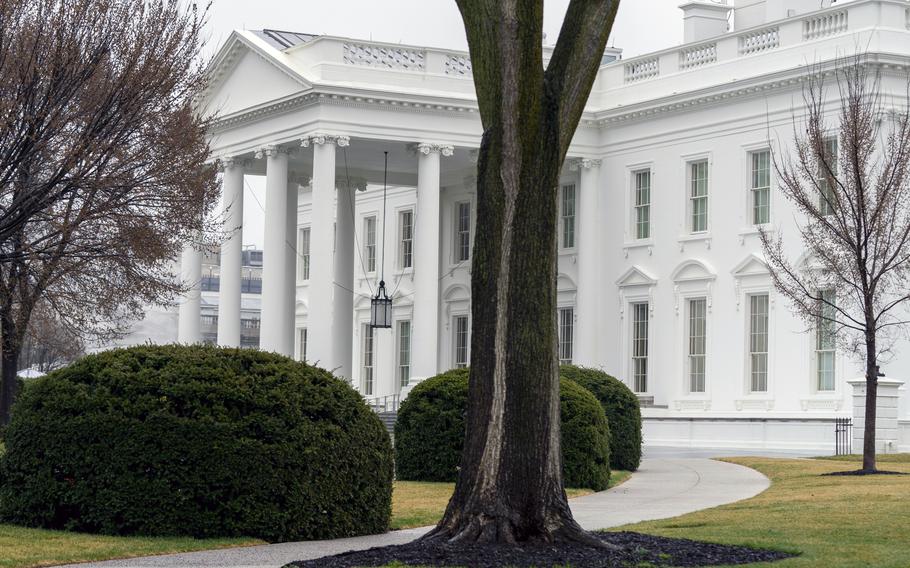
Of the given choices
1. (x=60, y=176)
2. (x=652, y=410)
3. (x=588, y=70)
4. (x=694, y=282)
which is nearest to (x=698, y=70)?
(x=694, y=282)

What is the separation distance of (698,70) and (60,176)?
27.7 m

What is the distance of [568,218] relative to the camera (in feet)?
167

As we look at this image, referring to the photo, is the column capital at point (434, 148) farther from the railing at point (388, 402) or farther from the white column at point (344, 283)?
the railing at point (388, 402)

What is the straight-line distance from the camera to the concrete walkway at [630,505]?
43.6 ft

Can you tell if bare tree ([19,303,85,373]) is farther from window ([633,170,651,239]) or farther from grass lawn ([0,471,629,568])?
window ([633,170,651,239])

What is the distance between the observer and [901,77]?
129ft

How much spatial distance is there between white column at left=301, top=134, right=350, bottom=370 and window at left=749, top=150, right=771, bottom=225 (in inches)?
472

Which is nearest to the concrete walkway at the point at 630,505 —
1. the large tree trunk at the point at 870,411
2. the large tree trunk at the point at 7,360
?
the large tree trunk at the point at 870,411

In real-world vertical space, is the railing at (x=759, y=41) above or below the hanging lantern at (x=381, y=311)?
above

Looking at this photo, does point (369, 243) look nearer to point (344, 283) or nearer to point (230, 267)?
point (344, 283)

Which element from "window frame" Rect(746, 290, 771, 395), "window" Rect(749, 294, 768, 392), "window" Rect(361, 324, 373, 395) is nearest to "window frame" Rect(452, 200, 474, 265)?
"window" Rect(361, 324, 373, 395)

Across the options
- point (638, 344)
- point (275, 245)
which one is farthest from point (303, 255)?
point (638, 344)

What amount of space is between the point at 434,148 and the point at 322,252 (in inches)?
191

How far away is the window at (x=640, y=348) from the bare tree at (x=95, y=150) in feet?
64.6
